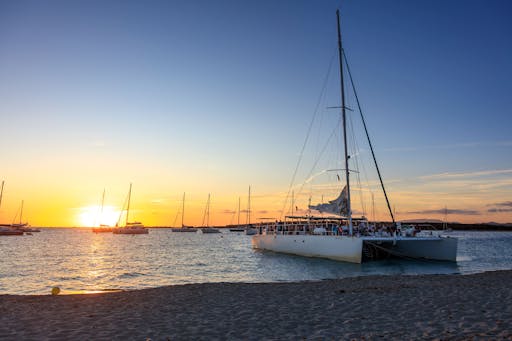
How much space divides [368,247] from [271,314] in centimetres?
2330

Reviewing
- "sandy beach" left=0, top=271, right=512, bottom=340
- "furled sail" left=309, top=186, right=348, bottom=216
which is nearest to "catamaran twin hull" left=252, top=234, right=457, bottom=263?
"furled sail" left=309, top=186, right=348, bottom=216

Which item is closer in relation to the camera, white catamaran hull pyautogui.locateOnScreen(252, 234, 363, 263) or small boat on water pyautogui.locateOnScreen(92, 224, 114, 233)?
white catamaran hull pyautogui.locateOnScreen(252, 234, 363, 263)

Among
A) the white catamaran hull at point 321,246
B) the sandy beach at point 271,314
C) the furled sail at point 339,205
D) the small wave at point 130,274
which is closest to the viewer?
the sandy beach at point 271,314

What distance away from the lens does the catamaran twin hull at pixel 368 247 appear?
86.4 ft

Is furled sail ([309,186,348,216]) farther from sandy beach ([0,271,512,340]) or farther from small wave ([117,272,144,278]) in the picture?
small wave ([117,272,144,278])

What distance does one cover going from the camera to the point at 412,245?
97.4 feet

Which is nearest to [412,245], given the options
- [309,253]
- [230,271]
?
[309,253]

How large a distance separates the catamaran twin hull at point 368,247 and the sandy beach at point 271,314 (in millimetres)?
11815

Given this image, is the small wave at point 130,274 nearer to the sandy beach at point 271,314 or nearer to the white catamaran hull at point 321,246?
the sandy beach at point 271,314

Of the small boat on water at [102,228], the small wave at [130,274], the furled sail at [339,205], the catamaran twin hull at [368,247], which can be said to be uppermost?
the furled sail at [339,205]

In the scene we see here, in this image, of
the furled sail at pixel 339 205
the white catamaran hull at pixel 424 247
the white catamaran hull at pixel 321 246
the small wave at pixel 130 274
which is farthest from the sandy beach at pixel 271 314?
the furled sail at pixel 339 205

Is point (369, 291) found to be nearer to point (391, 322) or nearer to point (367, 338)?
point (391, 322)

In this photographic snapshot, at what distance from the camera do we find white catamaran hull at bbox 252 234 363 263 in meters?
26.2

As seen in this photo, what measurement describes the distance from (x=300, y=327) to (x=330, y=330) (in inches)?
28.6
